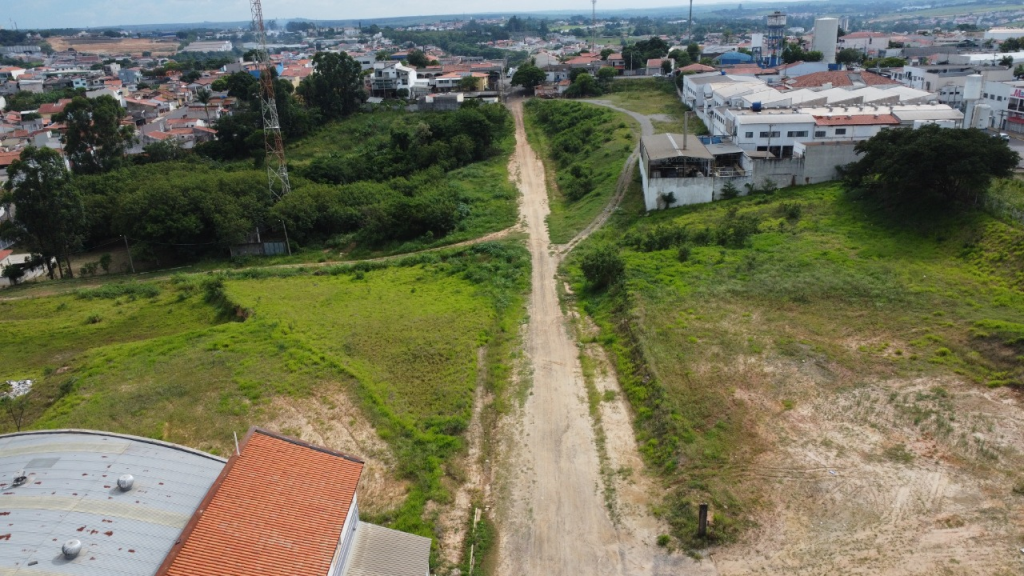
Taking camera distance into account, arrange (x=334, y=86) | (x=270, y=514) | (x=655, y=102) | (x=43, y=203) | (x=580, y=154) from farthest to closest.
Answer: (x=334, y=86)
(x=655, y=102)
(x=580, y=154)
(x=43, y=203)
(x=270, y=514)

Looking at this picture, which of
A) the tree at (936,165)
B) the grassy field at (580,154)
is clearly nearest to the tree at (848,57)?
the grassy field at (580,154)

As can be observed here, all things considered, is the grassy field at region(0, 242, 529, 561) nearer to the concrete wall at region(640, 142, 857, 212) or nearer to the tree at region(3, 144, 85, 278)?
the tree at region(3, 144, 85, 278)

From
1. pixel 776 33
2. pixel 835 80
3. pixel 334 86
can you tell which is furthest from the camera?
pixel 776 33

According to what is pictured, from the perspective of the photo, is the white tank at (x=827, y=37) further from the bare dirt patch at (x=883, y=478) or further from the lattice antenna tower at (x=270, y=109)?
the bare dirt patch at (x=883, y=478)

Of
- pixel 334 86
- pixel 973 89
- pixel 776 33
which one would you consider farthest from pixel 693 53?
pixel 334 86

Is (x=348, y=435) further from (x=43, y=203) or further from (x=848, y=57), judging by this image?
(x=848, y=57)

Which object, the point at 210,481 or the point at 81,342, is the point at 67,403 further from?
the point at 210,481
